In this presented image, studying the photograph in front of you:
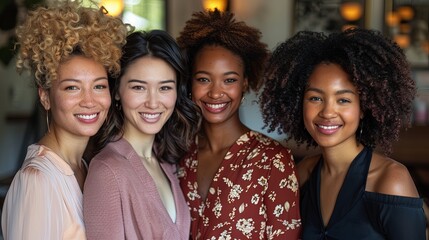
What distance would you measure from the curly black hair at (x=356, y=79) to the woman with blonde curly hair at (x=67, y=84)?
653 mm

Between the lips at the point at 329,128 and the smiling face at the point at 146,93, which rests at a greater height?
the smiling face at the point at 146,93

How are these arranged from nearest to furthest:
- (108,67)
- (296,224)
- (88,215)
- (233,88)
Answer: (88,215)
(108,67)
(296,224)
(233,88)

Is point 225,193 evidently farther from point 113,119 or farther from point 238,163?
point 113,119

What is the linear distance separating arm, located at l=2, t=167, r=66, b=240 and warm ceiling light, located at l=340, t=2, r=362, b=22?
5847mm

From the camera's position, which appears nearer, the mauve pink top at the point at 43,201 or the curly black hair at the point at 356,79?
the mauve pink top at the point at 43,201

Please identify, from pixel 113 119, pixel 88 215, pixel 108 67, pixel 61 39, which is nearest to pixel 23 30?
pixel 61 39

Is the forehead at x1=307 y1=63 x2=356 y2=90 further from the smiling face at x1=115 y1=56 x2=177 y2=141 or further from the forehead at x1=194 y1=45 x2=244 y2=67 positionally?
the smiling face at x1=115 y1=56 x2=177 y2=141

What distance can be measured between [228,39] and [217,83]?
0.67ft

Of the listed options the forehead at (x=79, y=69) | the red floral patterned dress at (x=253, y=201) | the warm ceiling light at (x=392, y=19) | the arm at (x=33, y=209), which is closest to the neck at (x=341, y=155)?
the red floral patterned dress at (x=253, y=201)

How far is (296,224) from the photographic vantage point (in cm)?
245

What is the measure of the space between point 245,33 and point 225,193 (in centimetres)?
71

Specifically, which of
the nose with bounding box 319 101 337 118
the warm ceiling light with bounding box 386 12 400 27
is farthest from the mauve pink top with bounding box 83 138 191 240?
the warm ceiling light with bounding box 386 12 400 27

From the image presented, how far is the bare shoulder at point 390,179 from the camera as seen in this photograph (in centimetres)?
214

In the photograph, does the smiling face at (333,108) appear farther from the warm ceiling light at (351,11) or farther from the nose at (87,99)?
the warm ceiling light at (351,11)
